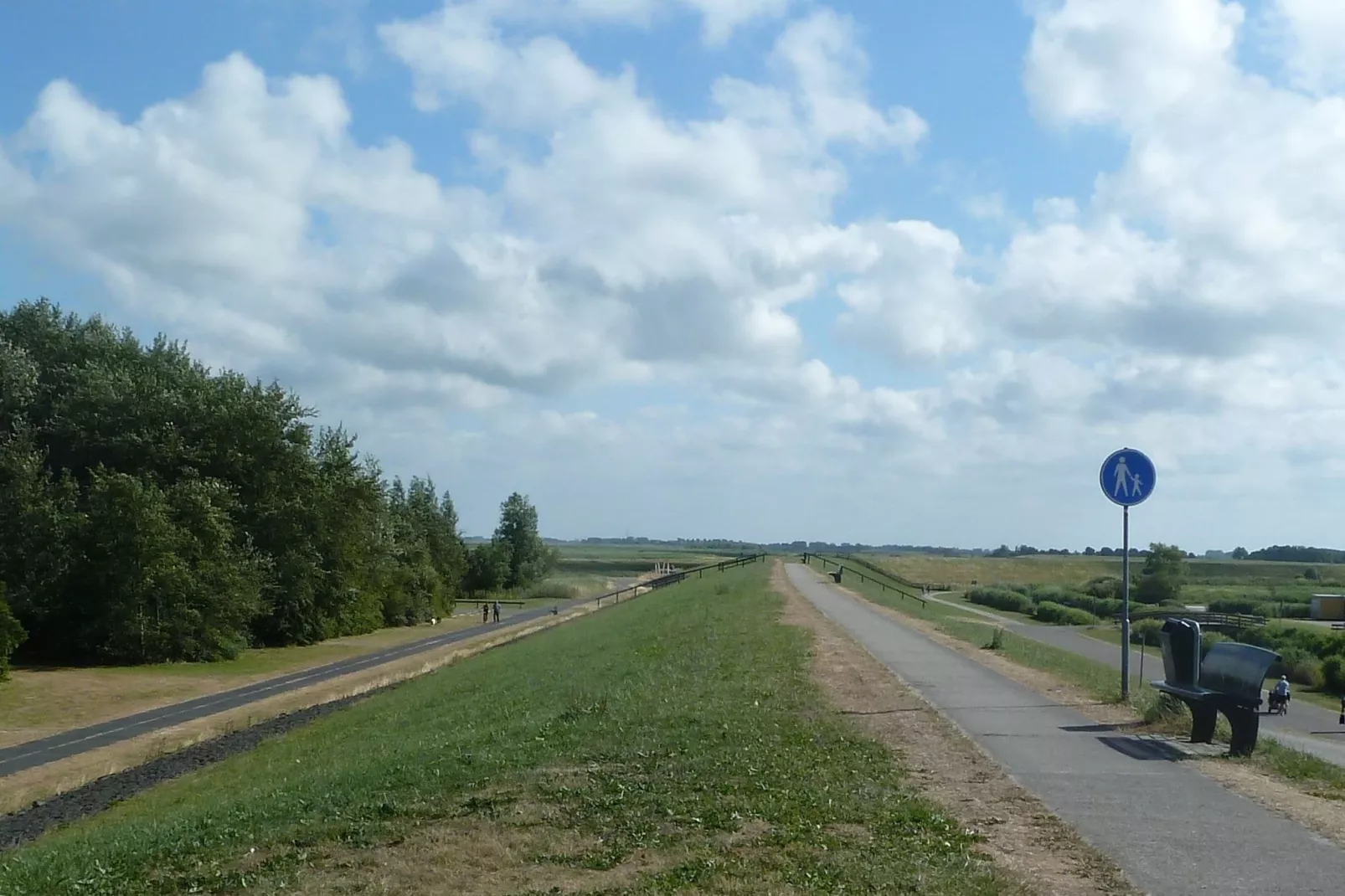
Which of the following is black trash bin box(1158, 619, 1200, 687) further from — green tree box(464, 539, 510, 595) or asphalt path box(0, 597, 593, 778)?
green tree box(464, 539, 510, 595)

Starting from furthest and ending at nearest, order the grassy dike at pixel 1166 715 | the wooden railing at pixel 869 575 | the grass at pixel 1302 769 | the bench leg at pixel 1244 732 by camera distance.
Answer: the wooden railing at pixel 869 575, the bench leg at pixel 1244 732, the grassy dike at pixel 1166 715, the grass at pixel 1302 769

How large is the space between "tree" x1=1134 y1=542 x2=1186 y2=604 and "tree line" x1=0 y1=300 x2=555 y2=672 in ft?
230

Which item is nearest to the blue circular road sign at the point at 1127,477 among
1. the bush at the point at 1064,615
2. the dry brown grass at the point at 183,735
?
the dry brown grass at the point at 183,735

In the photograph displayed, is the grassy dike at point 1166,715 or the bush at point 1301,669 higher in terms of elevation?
the grassy dike at point 1166,715

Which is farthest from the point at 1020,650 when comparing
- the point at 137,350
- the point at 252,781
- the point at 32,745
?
the point at 137,350

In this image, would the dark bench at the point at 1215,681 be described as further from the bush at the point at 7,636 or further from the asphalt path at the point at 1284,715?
the bush at the point at 7,636

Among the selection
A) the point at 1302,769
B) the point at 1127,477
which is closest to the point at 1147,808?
the point at 1302,769

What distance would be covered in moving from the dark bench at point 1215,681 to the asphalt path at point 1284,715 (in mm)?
1557

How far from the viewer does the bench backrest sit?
33.1 feet

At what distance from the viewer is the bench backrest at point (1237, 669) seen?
10.1 meters

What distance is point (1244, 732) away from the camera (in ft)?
33.0

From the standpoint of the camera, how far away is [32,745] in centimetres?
2800

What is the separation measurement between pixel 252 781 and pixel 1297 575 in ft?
492

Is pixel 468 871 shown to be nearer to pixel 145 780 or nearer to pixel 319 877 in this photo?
pixel 319 877
